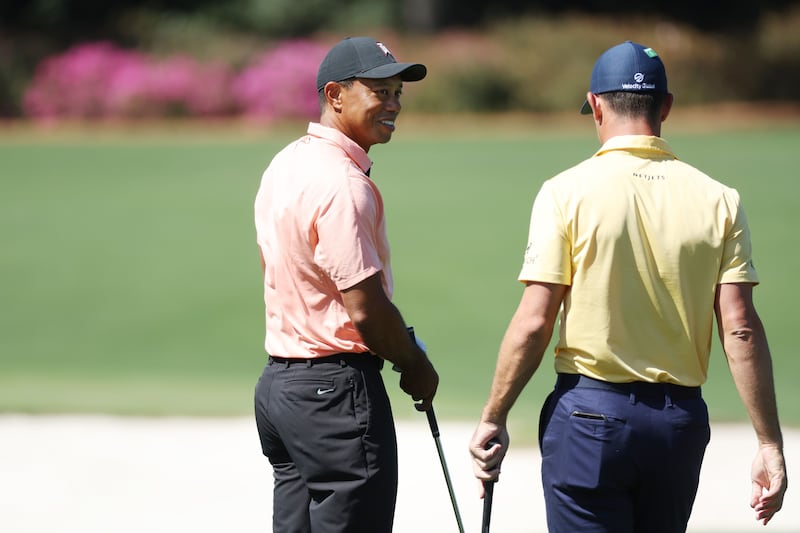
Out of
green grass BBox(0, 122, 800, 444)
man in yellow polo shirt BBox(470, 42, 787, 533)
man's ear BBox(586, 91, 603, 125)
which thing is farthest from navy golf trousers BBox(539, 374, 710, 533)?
green grass BBox(0, 122, 800, 444)

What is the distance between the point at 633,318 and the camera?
3322mm

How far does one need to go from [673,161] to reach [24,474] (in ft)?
15.4

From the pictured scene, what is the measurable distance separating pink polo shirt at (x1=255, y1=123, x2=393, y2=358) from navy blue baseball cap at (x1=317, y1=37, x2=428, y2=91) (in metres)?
0.19

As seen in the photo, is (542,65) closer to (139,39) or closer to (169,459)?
(139,39)

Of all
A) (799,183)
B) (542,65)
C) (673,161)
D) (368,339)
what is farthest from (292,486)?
(542,65)

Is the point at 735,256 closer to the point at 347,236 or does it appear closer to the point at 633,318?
the point at 633,318

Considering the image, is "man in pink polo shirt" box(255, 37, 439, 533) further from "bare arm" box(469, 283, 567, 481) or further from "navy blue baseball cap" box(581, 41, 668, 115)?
"navy blue baseball cap" box(581, 41, 668, 115)

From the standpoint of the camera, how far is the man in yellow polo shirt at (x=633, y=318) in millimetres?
3293

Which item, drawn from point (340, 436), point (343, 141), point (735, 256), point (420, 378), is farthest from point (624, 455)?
point (343, 141)

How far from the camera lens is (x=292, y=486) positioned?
386 centimetres

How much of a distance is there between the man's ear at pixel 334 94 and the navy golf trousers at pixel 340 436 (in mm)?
848

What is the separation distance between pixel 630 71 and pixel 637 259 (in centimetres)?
57

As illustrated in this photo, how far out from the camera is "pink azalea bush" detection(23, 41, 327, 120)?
25.9m

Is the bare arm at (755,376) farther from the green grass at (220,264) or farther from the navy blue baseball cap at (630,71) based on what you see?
the green grass at (220,264)
